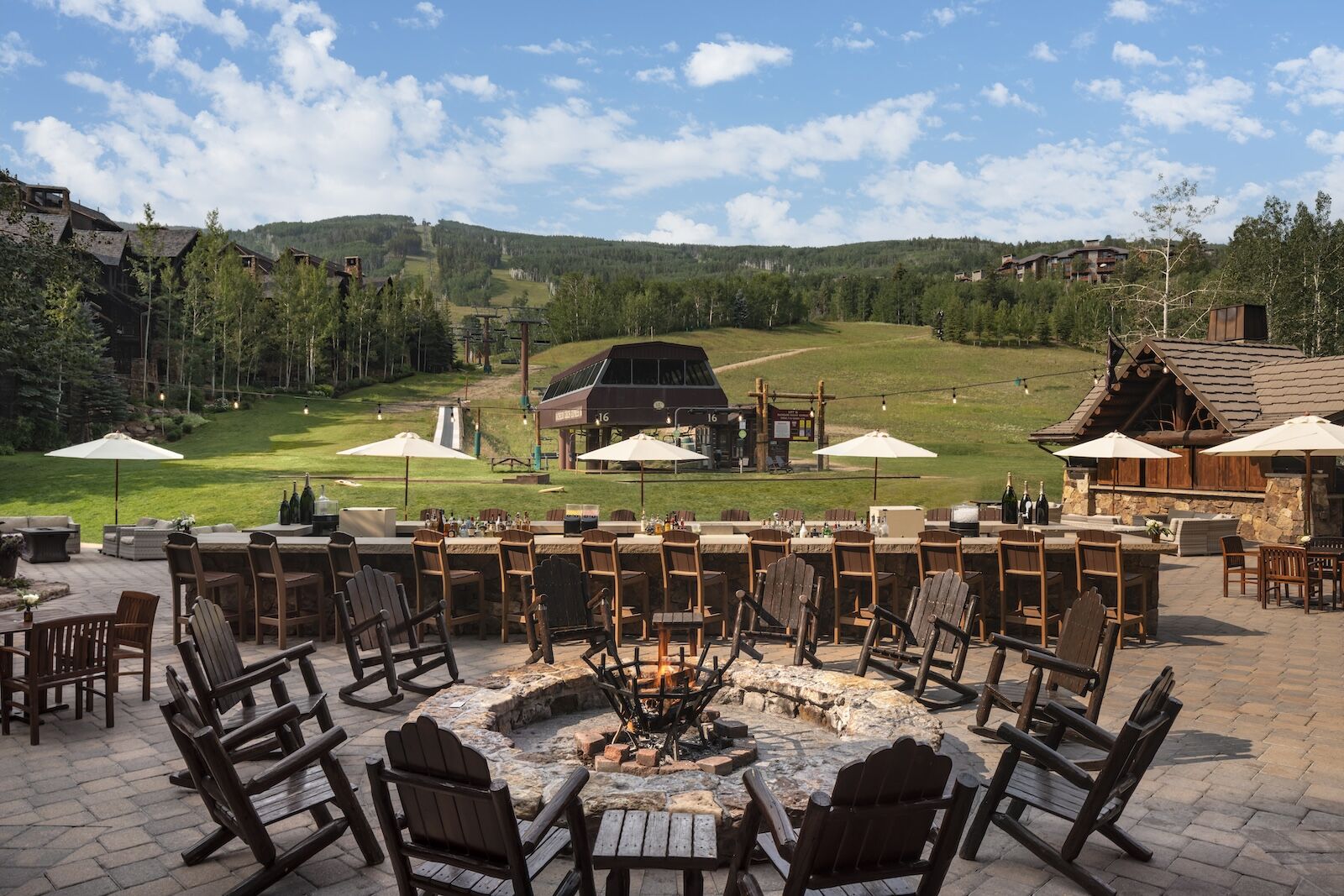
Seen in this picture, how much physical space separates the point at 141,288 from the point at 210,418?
30.3 ft

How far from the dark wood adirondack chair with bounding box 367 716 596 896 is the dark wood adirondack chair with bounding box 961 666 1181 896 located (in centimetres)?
199

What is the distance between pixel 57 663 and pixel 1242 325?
24433 millimetres

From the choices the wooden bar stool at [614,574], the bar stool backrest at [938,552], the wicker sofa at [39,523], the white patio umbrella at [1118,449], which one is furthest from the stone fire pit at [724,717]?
the wicker sofa at [39,523]

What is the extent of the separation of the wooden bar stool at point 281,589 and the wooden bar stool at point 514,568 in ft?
6.13

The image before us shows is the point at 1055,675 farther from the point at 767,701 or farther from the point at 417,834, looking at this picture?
the point at 417,834

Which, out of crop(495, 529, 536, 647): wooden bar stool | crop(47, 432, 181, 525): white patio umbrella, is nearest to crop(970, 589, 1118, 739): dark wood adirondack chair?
crop(495, 529, 536, 647): wooden bar stool

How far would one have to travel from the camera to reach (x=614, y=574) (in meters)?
9.12

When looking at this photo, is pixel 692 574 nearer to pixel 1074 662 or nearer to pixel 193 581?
pixel 1074 662

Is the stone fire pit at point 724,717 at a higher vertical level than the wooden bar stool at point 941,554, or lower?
lower

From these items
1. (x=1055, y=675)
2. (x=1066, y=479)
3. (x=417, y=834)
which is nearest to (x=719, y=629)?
(x=1055, y=675)

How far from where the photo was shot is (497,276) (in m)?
189

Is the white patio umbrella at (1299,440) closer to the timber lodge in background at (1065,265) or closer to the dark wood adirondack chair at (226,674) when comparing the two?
the dark wood adirondack chair at (226,674)

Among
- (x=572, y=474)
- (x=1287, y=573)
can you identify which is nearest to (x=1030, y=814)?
(x=1287, y=573)

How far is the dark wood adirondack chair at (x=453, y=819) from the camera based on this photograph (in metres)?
3.01
